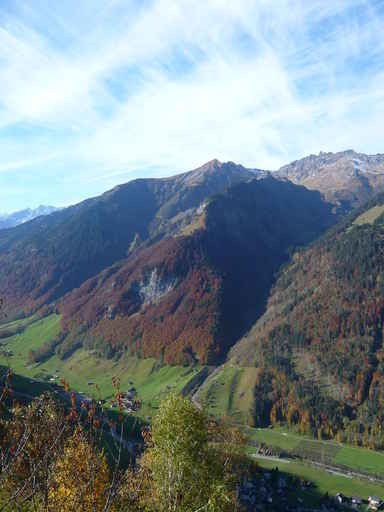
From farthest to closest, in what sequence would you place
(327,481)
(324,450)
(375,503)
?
(324,450)
(327,481)
(375,503)

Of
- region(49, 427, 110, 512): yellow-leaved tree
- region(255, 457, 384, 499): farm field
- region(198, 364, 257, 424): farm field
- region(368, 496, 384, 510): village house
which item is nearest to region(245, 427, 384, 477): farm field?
region(255, 457, 384, 499): farm field

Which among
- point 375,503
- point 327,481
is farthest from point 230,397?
point 375,503

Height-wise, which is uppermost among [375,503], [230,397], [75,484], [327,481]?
[75,484]

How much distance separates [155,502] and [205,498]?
5152mm

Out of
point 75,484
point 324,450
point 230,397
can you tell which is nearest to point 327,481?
point 324,450

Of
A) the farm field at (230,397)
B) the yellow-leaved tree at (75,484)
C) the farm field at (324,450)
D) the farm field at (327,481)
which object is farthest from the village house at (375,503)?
the yellow-leaved tree at (75,484)

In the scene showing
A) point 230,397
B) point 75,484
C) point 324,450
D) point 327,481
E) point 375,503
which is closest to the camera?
point 75,484

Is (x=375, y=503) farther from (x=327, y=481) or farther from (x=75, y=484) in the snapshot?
(x=75, y=484)

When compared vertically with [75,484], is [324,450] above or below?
below

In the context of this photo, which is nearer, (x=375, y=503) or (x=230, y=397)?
(x=375, y=503)

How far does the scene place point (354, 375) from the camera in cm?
18025

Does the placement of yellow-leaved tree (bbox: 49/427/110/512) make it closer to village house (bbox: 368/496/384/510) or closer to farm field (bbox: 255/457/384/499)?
village house (bbox: 368/496/384/510)

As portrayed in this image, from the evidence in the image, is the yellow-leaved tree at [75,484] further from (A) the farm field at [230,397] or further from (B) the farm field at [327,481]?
(A) the farm field at [230,397]

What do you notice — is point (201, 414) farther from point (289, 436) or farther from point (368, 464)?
point (289, 436)
